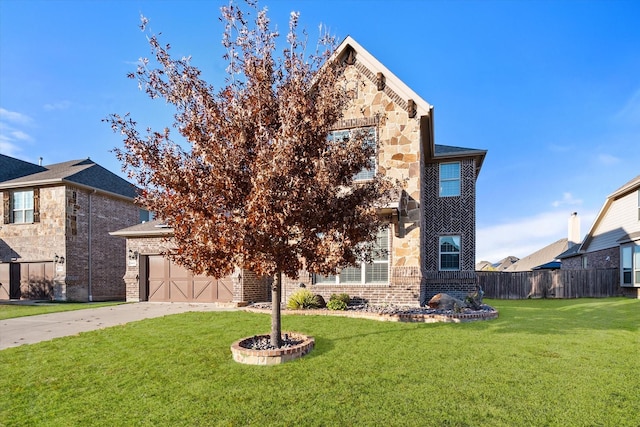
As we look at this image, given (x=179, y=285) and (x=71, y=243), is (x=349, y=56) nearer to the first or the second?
(x=179, y=285)

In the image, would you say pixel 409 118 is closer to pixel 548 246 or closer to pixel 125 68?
pixel 125 68

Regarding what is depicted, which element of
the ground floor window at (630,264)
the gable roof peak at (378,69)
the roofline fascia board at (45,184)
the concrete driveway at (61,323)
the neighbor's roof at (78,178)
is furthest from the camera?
the neighbor's roof at (78,178)

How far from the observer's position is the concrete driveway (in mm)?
8547

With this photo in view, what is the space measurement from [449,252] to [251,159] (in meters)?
12.3

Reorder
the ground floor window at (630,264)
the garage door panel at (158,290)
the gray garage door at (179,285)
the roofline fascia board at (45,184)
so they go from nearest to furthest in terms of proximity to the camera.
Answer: the gray garage door at (179,285)
the garage door panel at (158,290)
the ground floor window at (630,264)
the roofline fascia board at (45,184)

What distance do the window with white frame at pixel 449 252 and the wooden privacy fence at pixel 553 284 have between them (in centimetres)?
652

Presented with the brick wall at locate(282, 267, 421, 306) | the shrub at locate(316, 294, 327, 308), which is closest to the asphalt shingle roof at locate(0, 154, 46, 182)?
the brick wall at locate(282, 267, 421, 306)

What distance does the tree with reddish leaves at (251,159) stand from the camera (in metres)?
5.83

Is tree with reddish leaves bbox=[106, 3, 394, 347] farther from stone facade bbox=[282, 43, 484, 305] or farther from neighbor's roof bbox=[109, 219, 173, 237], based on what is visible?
neighbor's roof bbox=[109, 219, 173, 237]

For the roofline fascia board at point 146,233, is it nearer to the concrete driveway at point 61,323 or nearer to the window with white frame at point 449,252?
the concrete driveway at point 61,323

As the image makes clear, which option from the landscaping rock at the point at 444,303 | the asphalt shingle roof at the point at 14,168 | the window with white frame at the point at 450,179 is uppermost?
the asphalt shingle roof at the point at 14,168

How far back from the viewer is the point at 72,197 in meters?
19.3

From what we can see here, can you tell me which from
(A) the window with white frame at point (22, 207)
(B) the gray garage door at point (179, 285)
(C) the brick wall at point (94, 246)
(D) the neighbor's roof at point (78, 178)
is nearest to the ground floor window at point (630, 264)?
(B) the gray garage door at point (179, 285)

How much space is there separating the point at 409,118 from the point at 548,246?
38.2 m
